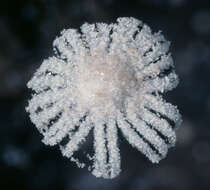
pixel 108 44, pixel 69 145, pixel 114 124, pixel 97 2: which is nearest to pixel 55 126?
pixel 69 145

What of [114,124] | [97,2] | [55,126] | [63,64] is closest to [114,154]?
[114,124]

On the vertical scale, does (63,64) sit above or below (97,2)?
below

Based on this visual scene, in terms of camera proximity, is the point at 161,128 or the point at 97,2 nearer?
the point at 161,128

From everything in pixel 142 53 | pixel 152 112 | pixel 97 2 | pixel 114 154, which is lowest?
pixel 114 154

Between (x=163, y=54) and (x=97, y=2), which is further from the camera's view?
(x=97, y=2)

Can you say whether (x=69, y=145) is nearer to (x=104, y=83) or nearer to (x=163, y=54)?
(x=104, y=83)

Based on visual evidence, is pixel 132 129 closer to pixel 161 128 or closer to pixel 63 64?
pixel 161 128
